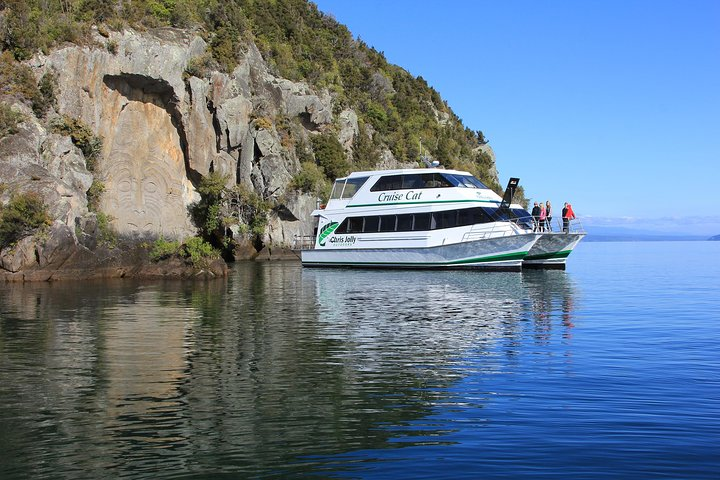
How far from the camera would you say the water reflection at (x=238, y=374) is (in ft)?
23.0

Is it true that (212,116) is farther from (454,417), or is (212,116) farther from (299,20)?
(454,417)

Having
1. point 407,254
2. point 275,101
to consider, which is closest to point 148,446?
point 407,254

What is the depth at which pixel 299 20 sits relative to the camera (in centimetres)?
7012

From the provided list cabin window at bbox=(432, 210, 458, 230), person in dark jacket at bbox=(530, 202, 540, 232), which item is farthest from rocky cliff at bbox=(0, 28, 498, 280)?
person in dark jacket at bbox=(530, 202, 540, 232)

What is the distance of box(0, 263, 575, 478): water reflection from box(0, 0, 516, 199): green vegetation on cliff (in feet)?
77.8

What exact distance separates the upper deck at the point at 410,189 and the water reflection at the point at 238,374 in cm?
1312

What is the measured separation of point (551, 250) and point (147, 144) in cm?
2576

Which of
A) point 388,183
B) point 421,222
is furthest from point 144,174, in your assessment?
point 421,222

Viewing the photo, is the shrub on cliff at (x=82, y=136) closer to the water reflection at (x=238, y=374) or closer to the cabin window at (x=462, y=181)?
the water reflection at (x=238, y=374)

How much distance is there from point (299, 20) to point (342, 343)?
2445 inches

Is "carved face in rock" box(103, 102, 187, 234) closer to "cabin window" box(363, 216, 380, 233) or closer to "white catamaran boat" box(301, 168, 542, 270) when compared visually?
"white catamaran boat" box(301, 168, 542, 270)

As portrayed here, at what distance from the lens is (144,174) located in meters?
43.5

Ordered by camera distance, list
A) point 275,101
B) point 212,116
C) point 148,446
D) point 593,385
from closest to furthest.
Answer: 1. point 148,446
2. point 593,385
3. point 212,116
4. point 275,101

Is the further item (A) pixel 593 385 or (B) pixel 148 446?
(A) pixel 593 385
